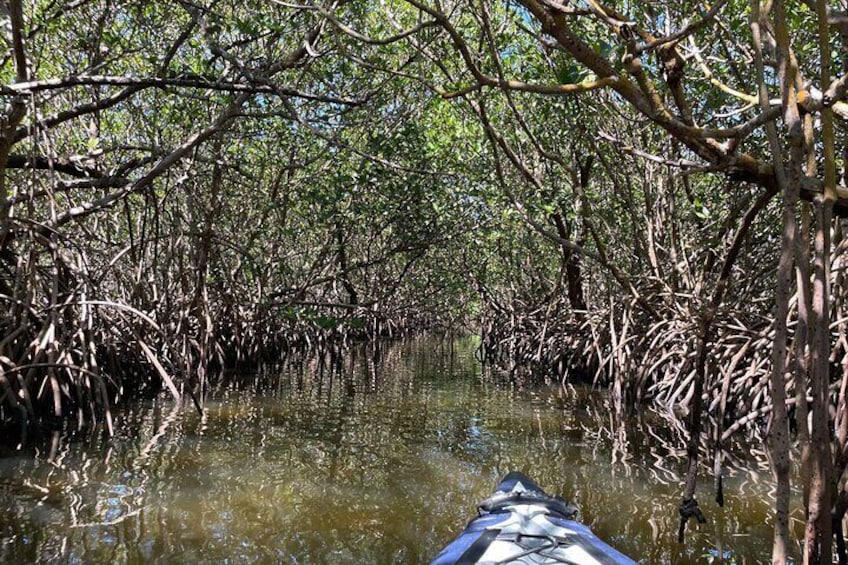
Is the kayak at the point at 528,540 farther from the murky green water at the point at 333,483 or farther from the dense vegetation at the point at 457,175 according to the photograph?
the dense vegetation at the point at 457,175

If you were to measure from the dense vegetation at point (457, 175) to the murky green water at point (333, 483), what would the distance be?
444 millimetres

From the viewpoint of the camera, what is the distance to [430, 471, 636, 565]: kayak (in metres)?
2.46

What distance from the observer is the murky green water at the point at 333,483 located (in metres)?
3.37

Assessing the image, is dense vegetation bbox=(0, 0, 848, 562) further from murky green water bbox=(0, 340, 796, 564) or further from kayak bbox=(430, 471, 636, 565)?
kayak bbox=(430, 471, 636, 565)

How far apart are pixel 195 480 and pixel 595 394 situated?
6.12m

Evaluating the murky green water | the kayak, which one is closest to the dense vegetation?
the murky green water

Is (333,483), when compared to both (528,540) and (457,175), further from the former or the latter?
(457,175)

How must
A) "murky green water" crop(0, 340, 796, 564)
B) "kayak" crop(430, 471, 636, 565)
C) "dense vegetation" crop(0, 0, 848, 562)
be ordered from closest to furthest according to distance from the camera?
"kayak" crop(430, 471, 636, 565)
"dense vegetation" crop(0, 0, 848, 562)
"murky green water" crop(0, 340, 796, 564)

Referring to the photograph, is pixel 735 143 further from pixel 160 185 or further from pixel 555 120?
pixel 160 185

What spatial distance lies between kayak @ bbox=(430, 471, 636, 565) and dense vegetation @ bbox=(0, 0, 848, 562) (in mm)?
636

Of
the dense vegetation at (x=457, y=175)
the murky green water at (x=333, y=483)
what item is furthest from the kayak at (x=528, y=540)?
the dense vegetation at (x=457, y=175)

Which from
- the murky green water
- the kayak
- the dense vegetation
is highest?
the dense vegetation

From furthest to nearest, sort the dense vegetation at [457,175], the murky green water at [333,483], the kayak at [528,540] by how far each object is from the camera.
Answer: the murky green water at [333,483] → the dense vegetation at [457,175] → the kayak at [528,540]

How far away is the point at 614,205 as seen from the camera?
9.02 metres
